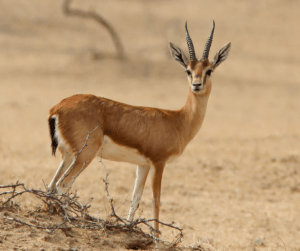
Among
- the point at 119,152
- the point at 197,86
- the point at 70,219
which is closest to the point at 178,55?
the point at 197,86

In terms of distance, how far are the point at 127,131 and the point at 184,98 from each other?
1226 centimetres

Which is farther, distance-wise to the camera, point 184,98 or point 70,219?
point 184,98

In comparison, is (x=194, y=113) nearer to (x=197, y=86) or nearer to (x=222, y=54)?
(x=197, y=86)

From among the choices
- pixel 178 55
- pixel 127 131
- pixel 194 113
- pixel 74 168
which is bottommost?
pixel 74 168

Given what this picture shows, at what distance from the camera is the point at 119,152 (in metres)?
5.69

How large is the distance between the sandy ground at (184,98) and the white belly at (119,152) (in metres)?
0.97

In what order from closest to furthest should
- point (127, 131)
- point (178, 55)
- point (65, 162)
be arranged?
point (65, 162), point (127, 131), point (178, 55)

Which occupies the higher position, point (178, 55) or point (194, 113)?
point (178, 55)

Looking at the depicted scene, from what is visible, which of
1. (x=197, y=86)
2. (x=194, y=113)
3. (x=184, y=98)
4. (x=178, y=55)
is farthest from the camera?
(x=184, y=98)

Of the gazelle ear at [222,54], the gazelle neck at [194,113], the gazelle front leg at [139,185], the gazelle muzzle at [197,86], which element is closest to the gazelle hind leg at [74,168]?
the gazelle front leg at [139,185]

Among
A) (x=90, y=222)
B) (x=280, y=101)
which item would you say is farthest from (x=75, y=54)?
(x=90, y=222)

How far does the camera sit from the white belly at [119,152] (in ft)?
18.5

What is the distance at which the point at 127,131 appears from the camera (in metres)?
5.68

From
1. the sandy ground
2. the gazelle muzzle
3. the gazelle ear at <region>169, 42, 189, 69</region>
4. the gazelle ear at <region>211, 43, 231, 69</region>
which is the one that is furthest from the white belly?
the gazelle ear at <region>211, 43, 231, 69</region>
